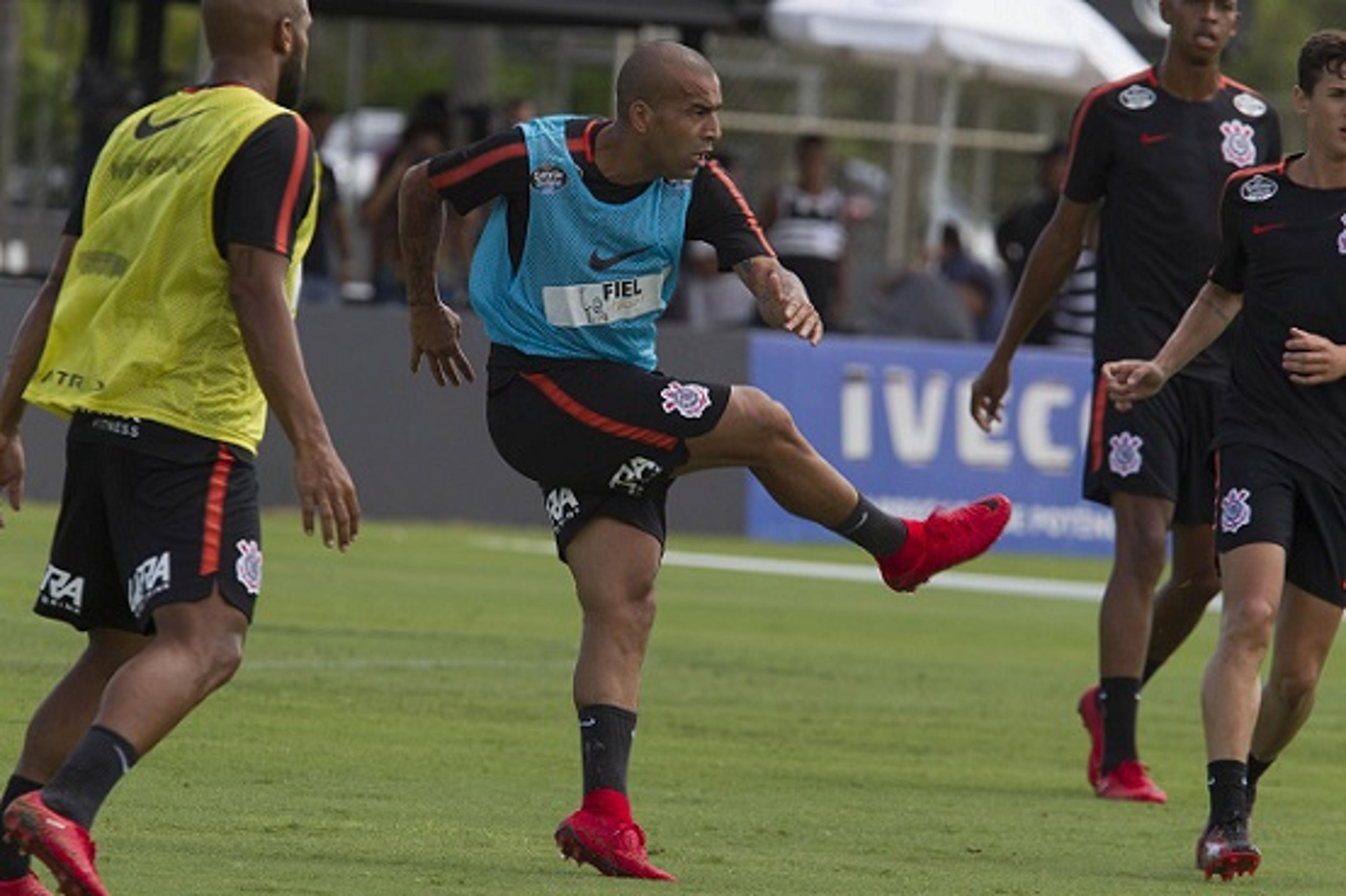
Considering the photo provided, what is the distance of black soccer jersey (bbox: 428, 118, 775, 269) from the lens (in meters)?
8.09

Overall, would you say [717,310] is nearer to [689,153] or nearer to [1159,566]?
[1159,566]

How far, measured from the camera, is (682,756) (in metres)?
10.5

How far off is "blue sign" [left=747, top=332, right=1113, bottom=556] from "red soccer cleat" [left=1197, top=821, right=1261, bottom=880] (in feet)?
41.0

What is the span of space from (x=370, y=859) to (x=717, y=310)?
15869mm

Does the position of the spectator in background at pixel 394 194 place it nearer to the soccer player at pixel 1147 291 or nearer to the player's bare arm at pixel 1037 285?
the player's bare arm at pixel 1037 285

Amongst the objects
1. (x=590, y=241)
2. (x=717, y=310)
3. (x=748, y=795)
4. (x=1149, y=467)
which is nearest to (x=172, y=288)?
(x=590, y=241)

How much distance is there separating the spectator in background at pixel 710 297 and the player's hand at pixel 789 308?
15124mm

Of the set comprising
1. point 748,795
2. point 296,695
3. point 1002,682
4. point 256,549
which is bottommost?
point 1002,682

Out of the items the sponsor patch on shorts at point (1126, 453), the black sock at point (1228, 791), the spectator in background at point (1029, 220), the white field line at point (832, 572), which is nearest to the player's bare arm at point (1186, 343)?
the black sock at point (1228, 791)

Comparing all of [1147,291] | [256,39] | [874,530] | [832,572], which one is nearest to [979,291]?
[832,572]

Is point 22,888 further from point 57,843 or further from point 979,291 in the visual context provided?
point 979,291

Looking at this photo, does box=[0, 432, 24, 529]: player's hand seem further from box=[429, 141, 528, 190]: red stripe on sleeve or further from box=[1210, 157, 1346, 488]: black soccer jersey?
box=[1210, 157, 1346, 488]: black soccer jersey

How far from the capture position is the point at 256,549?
266 inches

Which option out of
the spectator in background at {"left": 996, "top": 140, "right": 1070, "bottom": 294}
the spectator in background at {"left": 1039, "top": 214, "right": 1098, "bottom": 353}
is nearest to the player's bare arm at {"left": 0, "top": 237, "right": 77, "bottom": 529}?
the spectator in background at {"left": 1039, "top": 214, "right": 1098, "bottom": 353}
